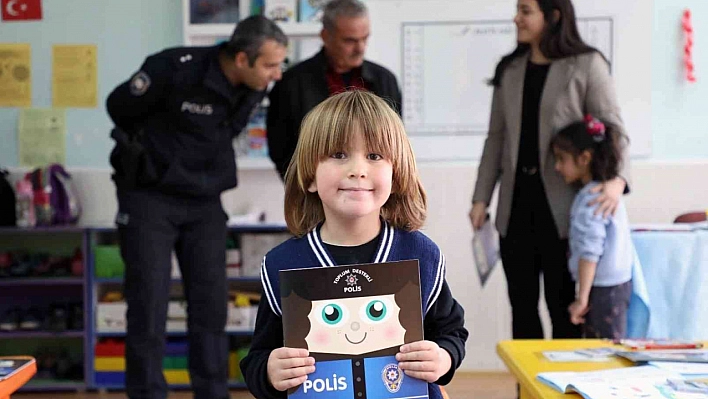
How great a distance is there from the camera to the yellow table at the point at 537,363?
147cm

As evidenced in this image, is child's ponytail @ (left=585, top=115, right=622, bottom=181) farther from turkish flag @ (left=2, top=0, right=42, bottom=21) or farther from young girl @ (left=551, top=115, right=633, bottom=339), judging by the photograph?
turkish flag @ (left=2, top=0, right=42, bottom=21)

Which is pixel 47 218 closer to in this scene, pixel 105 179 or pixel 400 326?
pixel 105 179

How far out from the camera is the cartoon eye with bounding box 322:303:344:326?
47.1 inches

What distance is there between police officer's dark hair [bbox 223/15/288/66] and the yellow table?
1409 millimetres

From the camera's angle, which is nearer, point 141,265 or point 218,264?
point 141,265

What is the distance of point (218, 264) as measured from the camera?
3.02 metres

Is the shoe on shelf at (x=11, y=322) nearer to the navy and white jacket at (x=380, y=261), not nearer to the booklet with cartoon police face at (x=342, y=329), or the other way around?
the navy and white jacket at (x=380, y=261)

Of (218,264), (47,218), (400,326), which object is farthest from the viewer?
(47,218)

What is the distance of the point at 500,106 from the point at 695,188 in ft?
5.52

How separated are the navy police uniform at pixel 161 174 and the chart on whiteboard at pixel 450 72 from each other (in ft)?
4.27

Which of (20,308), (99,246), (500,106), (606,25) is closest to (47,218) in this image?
(99,246)

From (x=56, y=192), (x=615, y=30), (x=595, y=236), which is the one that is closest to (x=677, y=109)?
(x=615, y=30)

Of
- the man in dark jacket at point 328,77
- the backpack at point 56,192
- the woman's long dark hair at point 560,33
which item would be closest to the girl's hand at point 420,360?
→ the woman's long dark hair at point 560,33

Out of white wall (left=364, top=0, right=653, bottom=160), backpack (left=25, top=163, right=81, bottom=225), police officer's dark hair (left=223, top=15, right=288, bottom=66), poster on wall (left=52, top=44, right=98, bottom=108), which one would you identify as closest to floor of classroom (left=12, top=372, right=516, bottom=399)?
backpack (left=25, top=163, right=81, bottom=225)
